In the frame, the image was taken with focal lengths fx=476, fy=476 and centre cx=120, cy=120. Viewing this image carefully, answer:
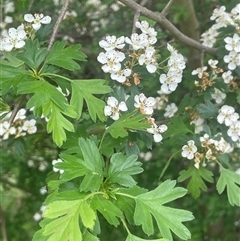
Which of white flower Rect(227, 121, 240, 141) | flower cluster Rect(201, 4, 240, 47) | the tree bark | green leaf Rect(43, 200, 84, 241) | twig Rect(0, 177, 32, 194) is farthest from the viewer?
twig Rect(0, 177, 32, 194)

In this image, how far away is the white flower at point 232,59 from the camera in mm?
1267

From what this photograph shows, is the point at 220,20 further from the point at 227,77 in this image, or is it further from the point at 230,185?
the point at 230,185

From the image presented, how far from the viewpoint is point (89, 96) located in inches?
38.8

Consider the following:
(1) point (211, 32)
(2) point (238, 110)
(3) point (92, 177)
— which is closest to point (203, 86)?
(2) point (238, 110)

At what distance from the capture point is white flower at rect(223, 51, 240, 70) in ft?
4.16

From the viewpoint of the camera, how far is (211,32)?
1.46m

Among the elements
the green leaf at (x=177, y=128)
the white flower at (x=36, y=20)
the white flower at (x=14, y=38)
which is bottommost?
the green leaf at (x=177, y=128)

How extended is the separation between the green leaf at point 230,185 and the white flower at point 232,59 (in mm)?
294

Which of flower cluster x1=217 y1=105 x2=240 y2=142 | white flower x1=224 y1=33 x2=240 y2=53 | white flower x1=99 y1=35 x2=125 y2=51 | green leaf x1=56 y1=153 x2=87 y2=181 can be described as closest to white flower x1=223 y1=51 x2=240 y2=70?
white flower x1=224 y1=33 x2=240 y2=53

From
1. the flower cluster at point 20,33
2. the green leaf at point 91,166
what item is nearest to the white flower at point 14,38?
the flower cluster at point 20,33

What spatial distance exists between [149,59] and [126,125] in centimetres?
21

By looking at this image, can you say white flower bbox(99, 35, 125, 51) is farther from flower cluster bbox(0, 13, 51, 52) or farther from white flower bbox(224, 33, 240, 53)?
white flower bbox(224, 33, 240, 53)

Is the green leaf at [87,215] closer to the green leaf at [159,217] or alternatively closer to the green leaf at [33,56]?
the green leaf at [159,217]

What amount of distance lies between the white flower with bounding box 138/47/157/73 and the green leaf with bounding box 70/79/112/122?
A: 0.50ft
